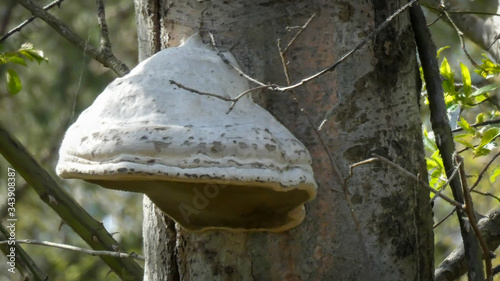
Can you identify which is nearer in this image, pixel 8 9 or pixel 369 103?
pixel 369 103

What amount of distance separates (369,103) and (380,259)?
0.33 m

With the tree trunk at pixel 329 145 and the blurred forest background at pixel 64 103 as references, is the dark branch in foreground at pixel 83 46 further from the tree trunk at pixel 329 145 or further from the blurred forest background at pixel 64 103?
the blurred forest background at pixel 64 103

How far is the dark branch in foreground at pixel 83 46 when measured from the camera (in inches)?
72.6

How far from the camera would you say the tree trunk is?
56.1 inches

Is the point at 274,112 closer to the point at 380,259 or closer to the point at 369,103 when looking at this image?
the point at 369,103

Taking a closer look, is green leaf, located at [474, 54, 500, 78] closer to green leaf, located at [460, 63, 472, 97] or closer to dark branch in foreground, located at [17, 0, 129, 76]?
green leaf, located at [460, 63, 472, 97]

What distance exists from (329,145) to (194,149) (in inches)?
14.6

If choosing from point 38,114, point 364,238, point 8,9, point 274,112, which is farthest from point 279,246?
point 38,114

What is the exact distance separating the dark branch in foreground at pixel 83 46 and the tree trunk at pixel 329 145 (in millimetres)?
313

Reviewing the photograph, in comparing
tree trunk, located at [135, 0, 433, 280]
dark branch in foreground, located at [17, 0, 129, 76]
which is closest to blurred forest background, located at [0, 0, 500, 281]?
dark branch in foreground, located at [17, 0, 129, 76]

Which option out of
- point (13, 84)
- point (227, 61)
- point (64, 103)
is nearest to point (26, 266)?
point (13, 84)

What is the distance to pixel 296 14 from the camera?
1.49 m

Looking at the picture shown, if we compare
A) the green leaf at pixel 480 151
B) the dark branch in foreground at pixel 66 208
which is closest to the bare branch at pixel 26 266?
the dark branch in foreground at pixel 66 208

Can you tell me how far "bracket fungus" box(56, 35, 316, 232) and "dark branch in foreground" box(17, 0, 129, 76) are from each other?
41cm
